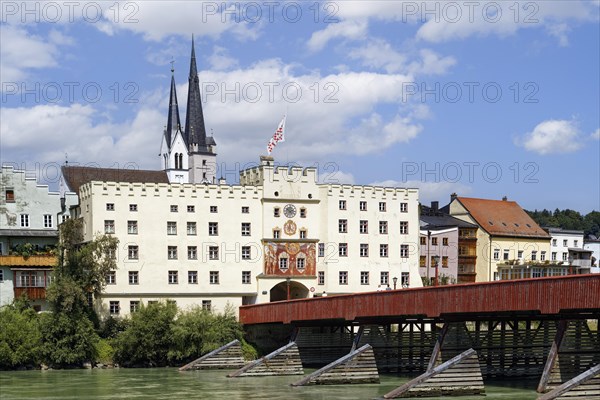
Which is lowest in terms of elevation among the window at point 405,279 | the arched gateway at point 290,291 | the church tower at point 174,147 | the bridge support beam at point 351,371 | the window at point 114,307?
the bridge support beam at point 351,371

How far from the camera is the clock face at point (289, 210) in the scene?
8406cm

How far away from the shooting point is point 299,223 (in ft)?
277

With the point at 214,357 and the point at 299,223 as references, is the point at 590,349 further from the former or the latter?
the point at 299,223

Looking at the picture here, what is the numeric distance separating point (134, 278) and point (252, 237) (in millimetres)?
9726

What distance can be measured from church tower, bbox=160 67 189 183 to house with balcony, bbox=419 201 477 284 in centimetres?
6173

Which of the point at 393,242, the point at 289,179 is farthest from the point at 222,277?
the point at 393,242

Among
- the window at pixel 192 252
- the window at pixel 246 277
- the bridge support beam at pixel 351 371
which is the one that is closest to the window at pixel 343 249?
the window at pixel 246 277

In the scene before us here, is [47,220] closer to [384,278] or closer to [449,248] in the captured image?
[384,278]

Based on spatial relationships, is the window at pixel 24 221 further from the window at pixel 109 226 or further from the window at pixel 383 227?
the window at pixel 383 227

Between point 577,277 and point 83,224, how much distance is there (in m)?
45.4

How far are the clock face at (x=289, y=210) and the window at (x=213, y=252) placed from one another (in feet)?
20.2

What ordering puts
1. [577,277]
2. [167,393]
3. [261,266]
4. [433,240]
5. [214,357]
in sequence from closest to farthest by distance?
[577,277], [167,393], [214,357], [261,266], [433,240]

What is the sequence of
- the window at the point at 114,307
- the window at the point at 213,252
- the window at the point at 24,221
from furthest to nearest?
the window at the point at 24,221 < the window at the point at 213,252 < the window at the point at 114,307

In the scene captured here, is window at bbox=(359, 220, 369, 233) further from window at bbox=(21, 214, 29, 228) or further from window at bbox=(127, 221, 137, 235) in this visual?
window at bbox=(21, 214, 29, 228)
